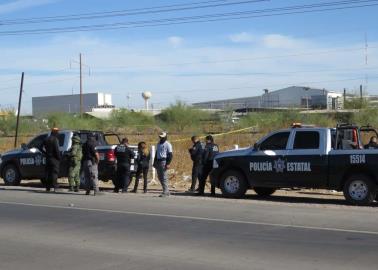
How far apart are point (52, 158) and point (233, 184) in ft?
18.9

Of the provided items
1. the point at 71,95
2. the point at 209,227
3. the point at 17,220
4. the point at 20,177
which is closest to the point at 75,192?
the point at 20,177

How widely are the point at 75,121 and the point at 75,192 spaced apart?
157 ft

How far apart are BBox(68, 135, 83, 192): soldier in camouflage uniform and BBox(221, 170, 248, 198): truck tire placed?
4.52 metres

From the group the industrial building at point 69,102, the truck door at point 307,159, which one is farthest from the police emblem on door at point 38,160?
the industrial building at point 69,102

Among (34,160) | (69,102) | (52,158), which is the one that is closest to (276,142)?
(52,158)

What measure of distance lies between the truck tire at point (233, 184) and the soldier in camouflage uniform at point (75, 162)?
452cm

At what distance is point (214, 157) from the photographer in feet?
57.7

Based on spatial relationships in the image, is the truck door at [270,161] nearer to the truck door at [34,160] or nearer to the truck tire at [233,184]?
the truck tire at [233,184]

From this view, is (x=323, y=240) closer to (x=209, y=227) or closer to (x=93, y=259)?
(x=209, y=227)

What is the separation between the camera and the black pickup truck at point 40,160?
19516mm

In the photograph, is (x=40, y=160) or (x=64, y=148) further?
(x=40, y=160)

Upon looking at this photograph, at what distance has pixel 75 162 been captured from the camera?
1869 centimetres

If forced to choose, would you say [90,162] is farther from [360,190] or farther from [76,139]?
[360,190]

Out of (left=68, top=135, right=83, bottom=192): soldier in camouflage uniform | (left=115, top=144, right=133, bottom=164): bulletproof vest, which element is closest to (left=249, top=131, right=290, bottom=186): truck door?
(left=115, top=144, right=133, bottom=164): bulletproof vest
